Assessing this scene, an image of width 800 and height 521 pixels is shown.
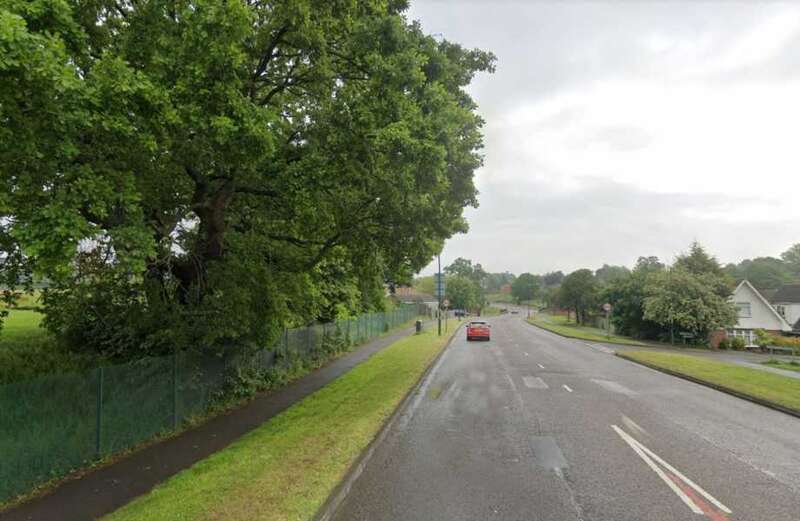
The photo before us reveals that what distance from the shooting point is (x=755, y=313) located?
49.1m

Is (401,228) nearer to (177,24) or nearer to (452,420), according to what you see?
(452,420)

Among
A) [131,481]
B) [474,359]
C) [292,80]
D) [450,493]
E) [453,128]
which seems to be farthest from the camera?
[474,359]

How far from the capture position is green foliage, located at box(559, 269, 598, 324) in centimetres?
6341

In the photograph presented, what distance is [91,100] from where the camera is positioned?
590cm

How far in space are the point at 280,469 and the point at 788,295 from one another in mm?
68479

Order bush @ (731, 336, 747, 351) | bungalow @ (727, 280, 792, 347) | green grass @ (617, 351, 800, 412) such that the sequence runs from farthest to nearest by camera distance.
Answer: bungalow @ (727, 280, 792, 347)
bush @ (731, 336, 747, 351)
green grass @ (617, 351, 800, 412)

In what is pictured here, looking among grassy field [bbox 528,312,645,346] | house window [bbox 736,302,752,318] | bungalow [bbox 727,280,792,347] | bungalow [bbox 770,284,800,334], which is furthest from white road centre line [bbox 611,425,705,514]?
bungalow [bbox 770,284,800,334]

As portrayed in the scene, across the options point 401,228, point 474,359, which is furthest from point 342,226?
point 474,359

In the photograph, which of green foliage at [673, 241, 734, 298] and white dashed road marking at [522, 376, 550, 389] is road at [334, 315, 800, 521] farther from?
green foliage at [673, 241, 734, 298]

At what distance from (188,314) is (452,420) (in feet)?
21.3

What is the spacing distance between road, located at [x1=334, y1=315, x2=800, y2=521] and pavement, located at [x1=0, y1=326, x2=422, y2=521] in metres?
3.14

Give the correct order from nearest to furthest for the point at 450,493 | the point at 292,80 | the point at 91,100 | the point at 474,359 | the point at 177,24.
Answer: the point at 91,100, the point at 450,493, the point at 177,24, the point at 292,80, the point at 474,359

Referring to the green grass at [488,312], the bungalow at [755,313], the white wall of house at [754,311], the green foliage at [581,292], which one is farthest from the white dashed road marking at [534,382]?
the green grass at [488,312]

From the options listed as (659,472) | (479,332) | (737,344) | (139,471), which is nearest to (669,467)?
(659,472)
